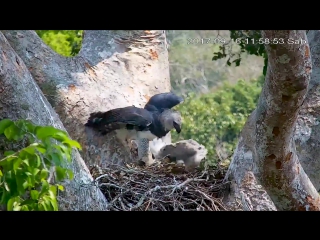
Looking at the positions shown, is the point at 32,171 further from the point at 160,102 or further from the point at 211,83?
the point at 211,83

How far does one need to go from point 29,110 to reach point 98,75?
2012 mm

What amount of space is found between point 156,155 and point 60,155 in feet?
9.07

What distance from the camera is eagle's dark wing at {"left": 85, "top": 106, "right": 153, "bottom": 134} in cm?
421

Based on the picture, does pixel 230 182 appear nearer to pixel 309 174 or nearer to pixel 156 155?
pixel 309 174

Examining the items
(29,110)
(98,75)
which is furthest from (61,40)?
(29,110)

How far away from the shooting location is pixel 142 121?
14.2 ft

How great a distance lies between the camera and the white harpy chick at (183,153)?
4.15 metres

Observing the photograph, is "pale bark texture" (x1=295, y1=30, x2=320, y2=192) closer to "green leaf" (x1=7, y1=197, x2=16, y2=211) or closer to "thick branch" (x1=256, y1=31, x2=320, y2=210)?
"thick branch" (x1=256, y1=31, x2=320, y2=210)

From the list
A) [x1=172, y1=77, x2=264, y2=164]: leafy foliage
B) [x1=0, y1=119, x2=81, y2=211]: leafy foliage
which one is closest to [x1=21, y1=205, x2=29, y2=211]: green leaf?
[x1=0, y1=119, x2=81, y2=211]: leafy foliage

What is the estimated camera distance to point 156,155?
4562 mm

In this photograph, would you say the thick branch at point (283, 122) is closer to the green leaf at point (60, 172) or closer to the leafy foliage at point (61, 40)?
the green leaf at point (60, 172)

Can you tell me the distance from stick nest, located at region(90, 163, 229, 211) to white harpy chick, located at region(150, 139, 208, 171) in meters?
0.42

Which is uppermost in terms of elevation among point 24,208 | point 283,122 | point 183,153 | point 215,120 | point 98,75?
point 24,208
